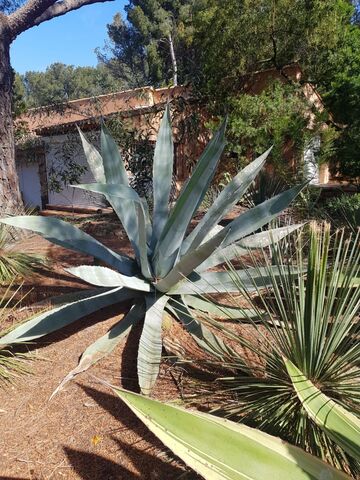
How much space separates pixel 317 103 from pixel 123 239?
8705 millimetres

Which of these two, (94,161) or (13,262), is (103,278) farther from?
(13,262)

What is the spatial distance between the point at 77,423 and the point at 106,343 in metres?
0.59

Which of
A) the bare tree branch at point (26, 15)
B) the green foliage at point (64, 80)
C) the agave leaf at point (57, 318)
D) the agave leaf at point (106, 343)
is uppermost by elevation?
the green foliage at point (64, 80)

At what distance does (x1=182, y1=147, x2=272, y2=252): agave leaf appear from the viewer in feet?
9.26

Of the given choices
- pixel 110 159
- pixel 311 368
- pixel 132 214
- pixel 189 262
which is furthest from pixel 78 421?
pixel 110 159

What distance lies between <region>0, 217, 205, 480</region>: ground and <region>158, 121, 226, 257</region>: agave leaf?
716 millimetres

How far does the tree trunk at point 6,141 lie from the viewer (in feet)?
19.3

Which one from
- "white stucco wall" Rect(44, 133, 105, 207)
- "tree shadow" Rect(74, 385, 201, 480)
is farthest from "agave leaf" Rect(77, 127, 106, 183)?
"white stucco wall" Rect(44, 133, 105, 207)

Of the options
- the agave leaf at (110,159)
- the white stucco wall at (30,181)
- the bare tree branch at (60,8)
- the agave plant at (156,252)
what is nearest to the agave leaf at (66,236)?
the agave plant at (156,252)

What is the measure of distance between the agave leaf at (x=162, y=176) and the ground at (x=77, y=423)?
87 centimetres

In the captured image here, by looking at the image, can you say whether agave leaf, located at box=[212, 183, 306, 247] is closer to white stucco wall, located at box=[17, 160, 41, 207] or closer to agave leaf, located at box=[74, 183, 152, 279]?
agave leaf, located at box=[74, 183, 152, 279]

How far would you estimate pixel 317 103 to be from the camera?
11.8m

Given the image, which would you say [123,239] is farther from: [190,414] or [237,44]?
[237,44]

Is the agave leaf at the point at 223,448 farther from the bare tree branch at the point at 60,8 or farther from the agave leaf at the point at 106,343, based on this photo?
the bare tree branch at the point at 60,8
